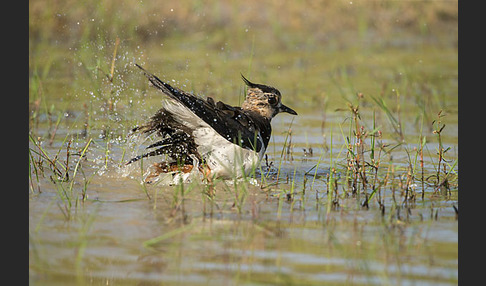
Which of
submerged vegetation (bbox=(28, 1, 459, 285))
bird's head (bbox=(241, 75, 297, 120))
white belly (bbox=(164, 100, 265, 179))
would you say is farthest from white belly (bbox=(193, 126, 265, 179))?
bird's head (bbox=(241, 75, 297, 120))

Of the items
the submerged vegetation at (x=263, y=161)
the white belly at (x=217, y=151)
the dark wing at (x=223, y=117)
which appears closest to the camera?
the submerged vegetation at (x=263, y=161)

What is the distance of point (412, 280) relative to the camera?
13.1 ft

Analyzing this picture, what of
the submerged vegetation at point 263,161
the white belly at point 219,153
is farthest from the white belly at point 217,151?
the submerged vegetation at point 263,161

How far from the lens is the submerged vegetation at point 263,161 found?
A: 14.0 feet

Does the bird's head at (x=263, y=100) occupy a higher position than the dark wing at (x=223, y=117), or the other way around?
the bird's head at (x=263, y=100)

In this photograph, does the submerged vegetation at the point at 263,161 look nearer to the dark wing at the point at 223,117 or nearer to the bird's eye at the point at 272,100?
the dark wing at the point at 223,117

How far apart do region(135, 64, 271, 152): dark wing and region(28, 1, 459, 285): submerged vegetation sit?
0.32 meters

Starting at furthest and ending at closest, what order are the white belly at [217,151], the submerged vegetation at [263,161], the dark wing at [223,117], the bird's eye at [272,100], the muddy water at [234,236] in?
the bird's eye at [272,100]
the white belly at [217,151]
the dark wing at [223,117]
the submerged vegetation at [263,161]
the muddy water at [234,236]

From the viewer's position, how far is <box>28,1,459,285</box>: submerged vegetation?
4.28 meters

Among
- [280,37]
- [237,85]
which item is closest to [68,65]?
[237,85]

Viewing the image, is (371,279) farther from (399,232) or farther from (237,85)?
(237,85)

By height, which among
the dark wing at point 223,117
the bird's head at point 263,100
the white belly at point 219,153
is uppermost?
the bird's head at point 263,100

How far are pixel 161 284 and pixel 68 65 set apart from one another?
7674 millimetres

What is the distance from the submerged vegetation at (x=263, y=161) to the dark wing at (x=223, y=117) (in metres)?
0.32
